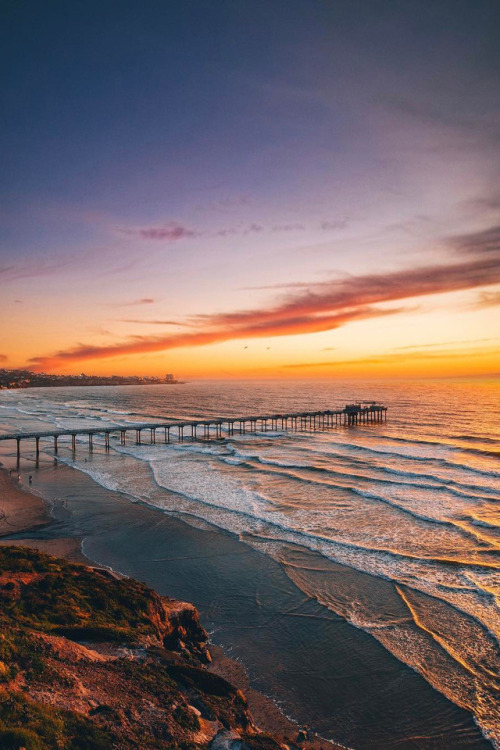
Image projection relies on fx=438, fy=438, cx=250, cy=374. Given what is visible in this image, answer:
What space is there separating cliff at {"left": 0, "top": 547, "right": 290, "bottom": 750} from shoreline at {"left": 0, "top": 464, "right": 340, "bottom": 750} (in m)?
0.88

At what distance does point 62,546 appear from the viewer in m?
23.2

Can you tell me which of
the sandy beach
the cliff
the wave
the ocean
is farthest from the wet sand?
the wave

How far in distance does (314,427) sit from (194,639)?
69.4 meters

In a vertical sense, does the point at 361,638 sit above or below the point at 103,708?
below

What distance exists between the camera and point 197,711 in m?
9.47

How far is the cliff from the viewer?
757cm

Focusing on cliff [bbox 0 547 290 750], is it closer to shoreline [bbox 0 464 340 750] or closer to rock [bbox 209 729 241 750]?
rock [bbox 209 729 241 750]

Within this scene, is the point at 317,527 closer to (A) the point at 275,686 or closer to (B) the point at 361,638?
(B) the point at 361,638

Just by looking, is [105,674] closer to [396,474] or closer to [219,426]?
[396,474]

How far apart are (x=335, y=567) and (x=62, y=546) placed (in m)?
14.2

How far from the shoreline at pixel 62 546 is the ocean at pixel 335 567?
43cm

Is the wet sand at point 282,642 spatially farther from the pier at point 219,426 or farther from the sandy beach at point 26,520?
the pier at point 219,426

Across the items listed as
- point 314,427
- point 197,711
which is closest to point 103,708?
point 197,711

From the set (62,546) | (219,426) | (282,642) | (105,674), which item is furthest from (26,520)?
(219,426)
